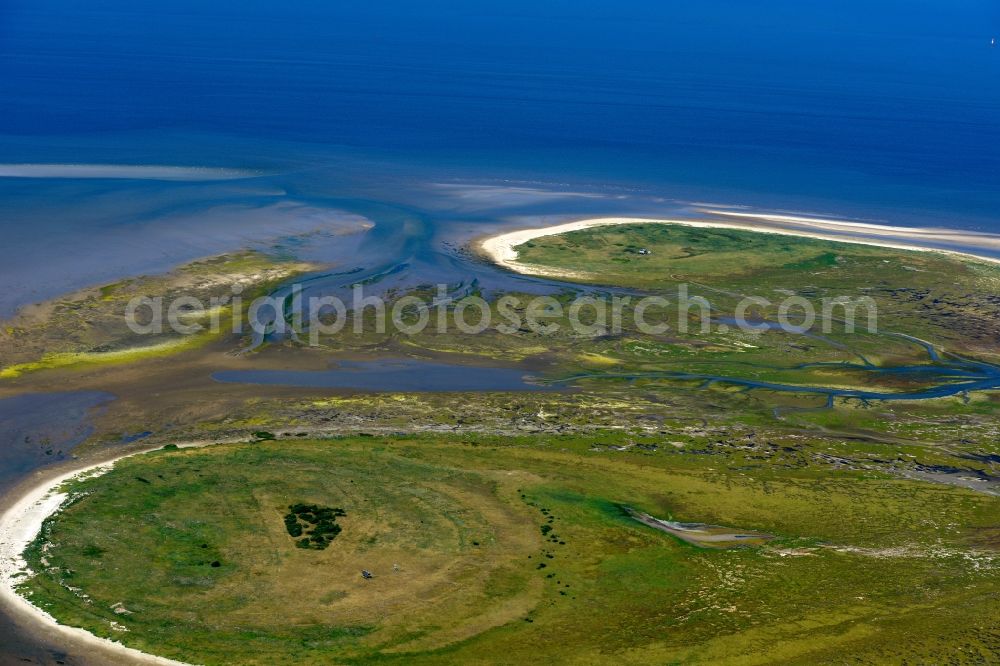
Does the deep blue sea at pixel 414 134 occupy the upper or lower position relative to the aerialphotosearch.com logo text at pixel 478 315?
upper

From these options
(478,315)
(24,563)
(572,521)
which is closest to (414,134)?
(478,315)

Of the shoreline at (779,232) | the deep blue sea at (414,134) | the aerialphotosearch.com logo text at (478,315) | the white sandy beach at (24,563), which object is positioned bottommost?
the white sandy beach at (24,563)

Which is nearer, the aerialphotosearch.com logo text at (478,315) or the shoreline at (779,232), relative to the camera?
the aerialphotosearch.com logo text at (478,315)

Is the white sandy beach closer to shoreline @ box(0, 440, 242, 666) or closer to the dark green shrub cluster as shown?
shoreline @ box(0, 440, 242, 666)

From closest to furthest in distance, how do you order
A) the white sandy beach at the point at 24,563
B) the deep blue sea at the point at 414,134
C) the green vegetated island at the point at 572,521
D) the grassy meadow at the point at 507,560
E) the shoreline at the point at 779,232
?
1. the white sandy beach at the point at 24,563
2. the grassy meadow at the point at 507,560
3. the green vegetated island at the point at 572,521
4. the shoreline at the point at 779,232
5. the deep blue sea at the point at 414,134

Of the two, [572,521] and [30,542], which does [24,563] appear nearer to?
[30,542]

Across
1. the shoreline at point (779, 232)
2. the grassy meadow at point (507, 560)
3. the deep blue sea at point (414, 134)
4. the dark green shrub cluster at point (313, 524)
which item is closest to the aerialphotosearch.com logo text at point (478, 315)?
the deep blue sea at point (414, 134)

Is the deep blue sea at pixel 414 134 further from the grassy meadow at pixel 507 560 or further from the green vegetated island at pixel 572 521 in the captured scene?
the grassy meadow at pixel 507 560

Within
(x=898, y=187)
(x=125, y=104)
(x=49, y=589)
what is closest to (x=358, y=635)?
(x=49, y=589)

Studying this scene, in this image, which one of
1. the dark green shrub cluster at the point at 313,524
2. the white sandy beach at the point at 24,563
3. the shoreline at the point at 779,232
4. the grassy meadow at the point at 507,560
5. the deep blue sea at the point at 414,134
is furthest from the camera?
the deep blue sea at the point at 414,134
